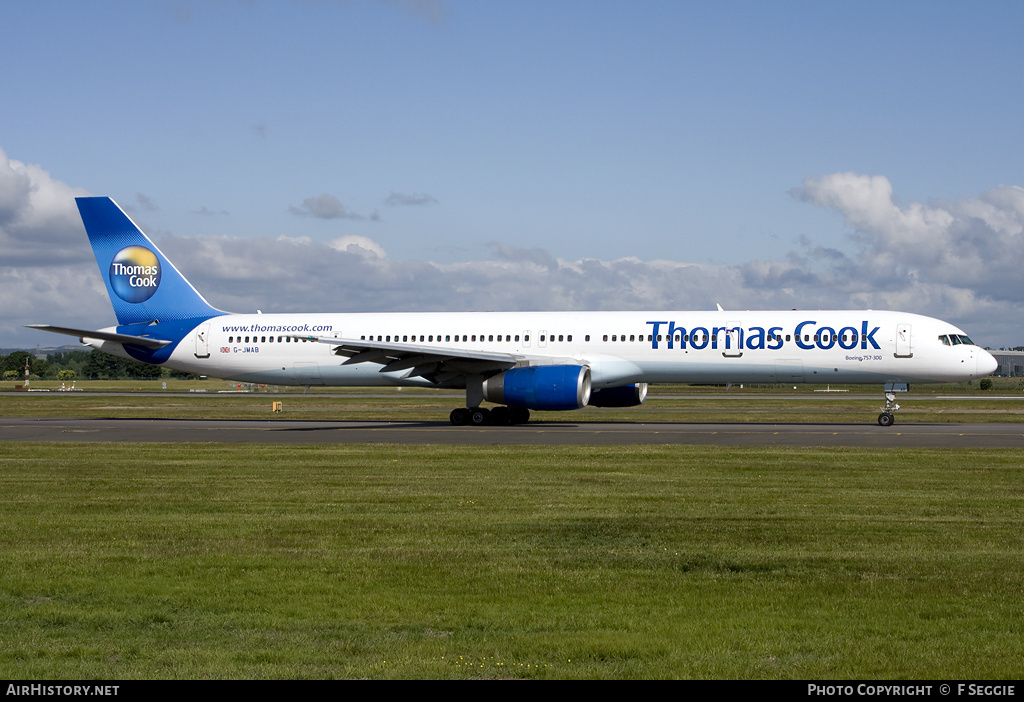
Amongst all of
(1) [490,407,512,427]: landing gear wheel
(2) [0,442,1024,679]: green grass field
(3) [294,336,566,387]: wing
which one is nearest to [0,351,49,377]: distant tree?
(3) [294,336,566,387]: wing

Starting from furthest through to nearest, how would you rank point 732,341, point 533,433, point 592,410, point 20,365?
point 20,365, point 592,410, point 732,341, point 533,433

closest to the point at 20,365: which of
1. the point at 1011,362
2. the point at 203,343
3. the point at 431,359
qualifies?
the point at 203,343

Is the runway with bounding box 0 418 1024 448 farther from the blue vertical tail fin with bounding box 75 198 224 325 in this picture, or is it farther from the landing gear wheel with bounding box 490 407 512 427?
the blue vertical tail fin with bounding box 75 198 224 325

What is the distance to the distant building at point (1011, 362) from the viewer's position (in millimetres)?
139000

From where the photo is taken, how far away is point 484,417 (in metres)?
33.6

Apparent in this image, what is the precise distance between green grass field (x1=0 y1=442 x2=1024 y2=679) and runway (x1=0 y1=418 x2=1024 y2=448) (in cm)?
772

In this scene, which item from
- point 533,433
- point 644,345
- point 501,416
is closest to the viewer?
point 533,433

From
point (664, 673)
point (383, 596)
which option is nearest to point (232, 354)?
point (383, 596)

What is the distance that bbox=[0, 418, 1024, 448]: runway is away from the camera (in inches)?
1009

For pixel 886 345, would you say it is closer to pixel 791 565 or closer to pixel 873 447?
pixel 873 447

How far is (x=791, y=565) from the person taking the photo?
1002cm

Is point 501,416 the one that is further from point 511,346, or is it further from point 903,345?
point 903,345

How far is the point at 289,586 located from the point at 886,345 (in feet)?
90.8

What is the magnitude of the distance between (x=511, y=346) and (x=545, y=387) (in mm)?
4722
